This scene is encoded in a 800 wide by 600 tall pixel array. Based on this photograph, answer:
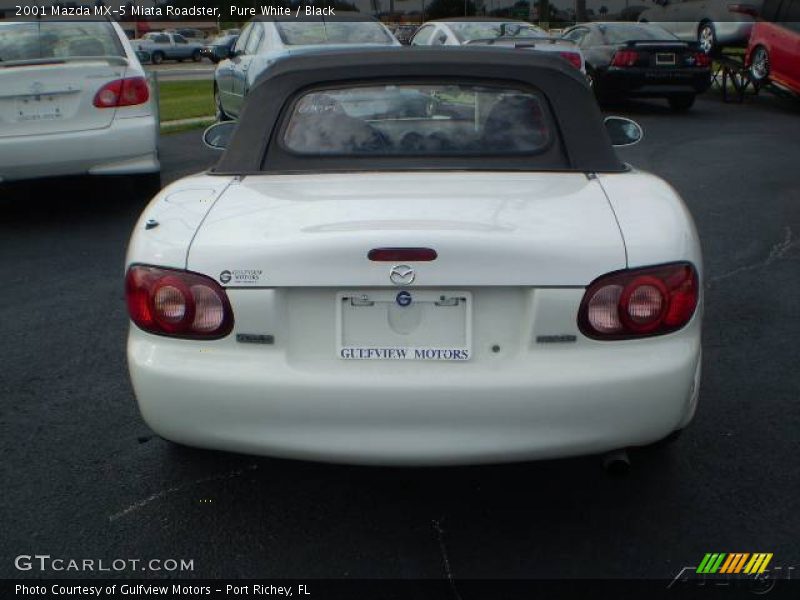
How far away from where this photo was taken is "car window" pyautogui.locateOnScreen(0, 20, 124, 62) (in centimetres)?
848

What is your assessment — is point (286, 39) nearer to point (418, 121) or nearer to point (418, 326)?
point (418, 121)

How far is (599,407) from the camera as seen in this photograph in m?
2.93

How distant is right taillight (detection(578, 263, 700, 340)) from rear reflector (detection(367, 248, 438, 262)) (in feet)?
1.54

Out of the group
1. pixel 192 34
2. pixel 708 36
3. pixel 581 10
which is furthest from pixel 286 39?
pixel 192 34

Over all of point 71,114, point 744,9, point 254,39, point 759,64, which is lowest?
point 759,64

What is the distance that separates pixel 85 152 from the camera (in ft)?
26.0

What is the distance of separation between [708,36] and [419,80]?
20.7 meters

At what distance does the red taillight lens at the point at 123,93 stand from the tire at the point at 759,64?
12.0 m

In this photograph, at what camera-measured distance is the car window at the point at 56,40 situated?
8.48 m

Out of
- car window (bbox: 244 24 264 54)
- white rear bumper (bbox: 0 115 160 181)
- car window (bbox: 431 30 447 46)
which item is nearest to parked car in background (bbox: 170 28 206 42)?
car window (bbox: 431 30 447 46)

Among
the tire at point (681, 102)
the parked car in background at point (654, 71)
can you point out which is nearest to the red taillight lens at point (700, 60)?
the parked car in background at point (654, 71)

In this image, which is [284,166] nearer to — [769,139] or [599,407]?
[599,407]

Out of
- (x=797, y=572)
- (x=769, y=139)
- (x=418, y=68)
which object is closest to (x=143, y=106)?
(x=418, y=68)

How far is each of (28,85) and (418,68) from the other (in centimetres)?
479
